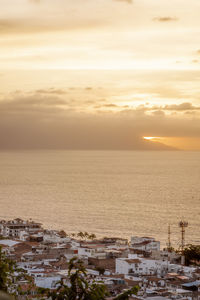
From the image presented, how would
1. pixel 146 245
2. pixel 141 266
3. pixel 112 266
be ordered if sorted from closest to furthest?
1. pixel 141 266
2. pixel 112 266
3. pixel 146 245

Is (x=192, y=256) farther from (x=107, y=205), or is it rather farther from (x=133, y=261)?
(x=107, y=205)

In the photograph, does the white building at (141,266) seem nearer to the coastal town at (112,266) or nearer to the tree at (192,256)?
the coastal town at (112,266)

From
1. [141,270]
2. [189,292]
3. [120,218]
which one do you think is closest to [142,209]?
[120,218]

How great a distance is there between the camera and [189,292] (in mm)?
27453

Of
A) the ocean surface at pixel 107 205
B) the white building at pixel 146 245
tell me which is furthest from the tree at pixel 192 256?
the ocean surface at pixel 107 205

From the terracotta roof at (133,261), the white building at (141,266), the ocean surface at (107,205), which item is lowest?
the white building at (141,266)

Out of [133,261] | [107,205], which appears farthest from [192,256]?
[107,205]

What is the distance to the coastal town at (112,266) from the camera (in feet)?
92.0

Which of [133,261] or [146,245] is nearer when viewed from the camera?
[133,261]

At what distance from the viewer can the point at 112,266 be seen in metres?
36.9

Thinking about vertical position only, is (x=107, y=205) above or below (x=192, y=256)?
above

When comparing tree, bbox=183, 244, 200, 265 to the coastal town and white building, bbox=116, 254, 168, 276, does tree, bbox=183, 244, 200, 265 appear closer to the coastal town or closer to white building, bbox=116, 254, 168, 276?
Answer: the coastal town

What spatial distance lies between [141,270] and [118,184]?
108468mm

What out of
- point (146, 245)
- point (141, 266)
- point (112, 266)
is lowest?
point (112, 266)
